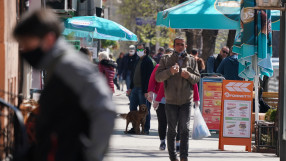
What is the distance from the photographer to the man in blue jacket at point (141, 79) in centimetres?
1453

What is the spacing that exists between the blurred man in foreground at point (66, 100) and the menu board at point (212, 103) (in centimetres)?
1164

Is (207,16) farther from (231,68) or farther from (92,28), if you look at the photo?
(92,28)

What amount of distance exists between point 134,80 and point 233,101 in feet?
9.11

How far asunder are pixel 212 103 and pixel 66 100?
466 inches

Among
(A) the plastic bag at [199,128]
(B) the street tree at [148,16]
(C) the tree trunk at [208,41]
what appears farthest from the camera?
(B) the street tree at [148,16]

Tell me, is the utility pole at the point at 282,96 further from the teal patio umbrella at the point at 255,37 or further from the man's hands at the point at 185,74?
the teal patio umbrella at the point at 255,37

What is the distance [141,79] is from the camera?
14.6 m

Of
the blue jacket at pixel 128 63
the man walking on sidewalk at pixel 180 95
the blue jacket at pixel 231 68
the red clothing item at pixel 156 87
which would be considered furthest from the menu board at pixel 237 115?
the blue jacket at pixel 128 63

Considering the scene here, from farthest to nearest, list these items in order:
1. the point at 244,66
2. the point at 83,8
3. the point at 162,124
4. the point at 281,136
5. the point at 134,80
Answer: the point at 83,8
the point at 134,80
the point at 244,66
the point at 162,124
the point at 281,136

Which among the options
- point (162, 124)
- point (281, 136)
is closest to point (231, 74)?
point (162, 124)

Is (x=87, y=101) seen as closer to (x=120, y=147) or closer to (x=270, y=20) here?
(x=120, y=147)

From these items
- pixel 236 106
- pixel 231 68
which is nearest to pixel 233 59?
pixel 231 68

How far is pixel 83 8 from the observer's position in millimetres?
27812

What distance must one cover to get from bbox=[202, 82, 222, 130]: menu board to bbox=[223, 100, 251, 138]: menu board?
275 cm
